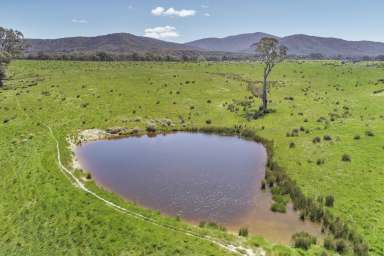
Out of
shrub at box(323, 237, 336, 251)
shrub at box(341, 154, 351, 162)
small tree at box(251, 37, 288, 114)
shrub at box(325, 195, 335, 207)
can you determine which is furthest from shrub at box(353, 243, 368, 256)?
small tree at box(251, 37, 288, 114)

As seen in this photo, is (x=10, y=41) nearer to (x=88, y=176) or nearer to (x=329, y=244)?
(x=88, y=176)

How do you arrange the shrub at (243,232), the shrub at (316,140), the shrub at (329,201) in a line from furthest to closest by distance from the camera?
1. the shrub at (316,140)
2. the shrub at (329,201)
3. the shrub at (243,232)

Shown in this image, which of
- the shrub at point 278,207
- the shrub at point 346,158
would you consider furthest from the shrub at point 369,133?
the shrub at point 278,207

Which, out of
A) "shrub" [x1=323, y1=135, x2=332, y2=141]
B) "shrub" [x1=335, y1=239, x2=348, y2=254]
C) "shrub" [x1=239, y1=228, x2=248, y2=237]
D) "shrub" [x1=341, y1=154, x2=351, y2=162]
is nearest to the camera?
"shrub" [x1=335, y1=239, x2=348, y2=254]

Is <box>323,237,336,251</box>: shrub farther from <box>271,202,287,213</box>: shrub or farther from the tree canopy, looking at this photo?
the tree canopy

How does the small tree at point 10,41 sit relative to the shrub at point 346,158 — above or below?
above

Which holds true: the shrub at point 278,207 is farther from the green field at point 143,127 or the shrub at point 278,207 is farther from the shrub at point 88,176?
the shrub at point 88,176
